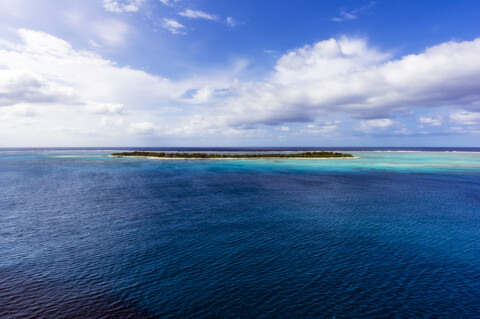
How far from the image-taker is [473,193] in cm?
4003

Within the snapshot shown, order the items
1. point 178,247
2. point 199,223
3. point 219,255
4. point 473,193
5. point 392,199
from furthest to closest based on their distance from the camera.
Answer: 1. point 473,193
2. point 392,199
3. point 199,223
4. point 178,247
5. point 219,255

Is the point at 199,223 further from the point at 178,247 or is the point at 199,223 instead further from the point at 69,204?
the point at 69,204

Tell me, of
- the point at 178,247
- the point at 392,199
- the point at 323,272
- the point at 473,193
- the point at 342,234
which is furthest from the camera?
the point at 473,193

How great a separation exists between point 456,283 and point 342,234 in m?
8.14

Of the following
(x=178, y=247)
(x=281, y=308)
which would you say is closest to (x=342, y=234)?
(x=281, y=308)

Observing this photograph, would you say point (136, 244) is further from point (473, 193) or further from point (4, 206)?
point (473, 193)

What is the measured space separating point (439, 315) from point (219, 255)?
12.3 meters

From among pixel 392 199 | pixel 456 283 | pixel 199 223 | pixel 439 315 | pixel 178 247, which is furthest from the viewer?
pixel 392 199

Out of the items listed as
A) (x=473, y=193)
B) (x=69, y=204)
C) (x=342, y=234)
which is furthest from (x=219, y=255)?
(x=473, y=193)

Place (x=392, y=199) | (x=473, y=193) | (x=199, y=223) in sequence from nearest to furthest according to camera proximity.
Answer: (x=199, y=223) < (x=392, y=199) < (x=473, y=193)

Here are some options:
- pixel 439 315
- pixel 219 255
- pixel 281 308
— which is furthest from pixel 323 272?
pixel 219 255

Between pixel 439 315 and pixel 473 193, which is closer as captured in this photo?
pixel 439 315

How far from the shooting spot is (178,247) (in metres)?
19.4

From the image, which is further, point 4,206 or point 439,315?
point 4,206
